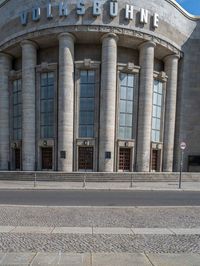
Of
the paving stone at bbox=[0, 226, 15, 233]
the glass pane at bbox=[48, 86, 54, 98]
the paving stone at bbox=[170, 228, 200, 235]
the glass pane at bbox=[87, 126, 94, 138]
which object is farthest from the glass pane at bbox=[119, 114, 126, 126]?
the paving stone at bbox=[0, 226, 15, 233]

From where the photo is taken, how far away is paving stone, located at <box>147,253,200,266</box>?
14.6 ft

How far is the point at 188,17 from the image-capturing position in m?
29.2

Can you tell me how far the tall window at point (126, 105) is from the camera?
1014 inches

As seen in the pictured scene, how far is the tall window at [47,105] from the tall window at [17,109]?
3576 mm

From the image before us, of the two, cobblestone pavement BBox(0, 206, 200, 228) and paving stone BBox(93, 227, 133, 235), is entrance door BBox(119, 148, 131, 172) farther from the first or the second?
paving stone BBox(93, 227, 133, 235)

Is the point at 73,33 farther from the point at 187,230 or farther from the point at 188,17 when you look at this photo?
the point at 187,230

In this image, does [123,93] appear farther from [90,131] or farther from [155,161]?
[155,161]

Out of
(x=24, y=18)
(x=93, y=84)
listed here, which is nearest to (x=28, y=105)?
(x=93, y=84)

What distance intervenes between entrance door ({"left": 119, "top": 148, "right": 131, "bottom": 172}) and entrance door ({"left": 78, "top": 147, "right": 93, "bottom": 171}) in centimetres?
346

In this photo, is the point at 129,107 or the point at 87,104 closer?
the point at 87,104

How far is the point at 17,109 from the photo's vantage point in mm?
28453

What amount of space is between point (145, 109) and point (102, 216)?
60.7 ft

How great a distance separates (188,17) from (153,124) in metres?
15.0

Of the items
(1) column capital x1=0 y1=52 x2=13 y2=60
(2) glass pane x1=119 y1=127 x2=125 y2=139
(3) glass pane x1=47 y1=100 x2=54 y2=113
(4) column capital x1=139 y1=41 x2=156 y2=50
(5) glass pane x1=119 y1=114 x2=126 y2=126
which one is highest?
(4) column capital x1=139 y1=41 x2=156 y2=50
